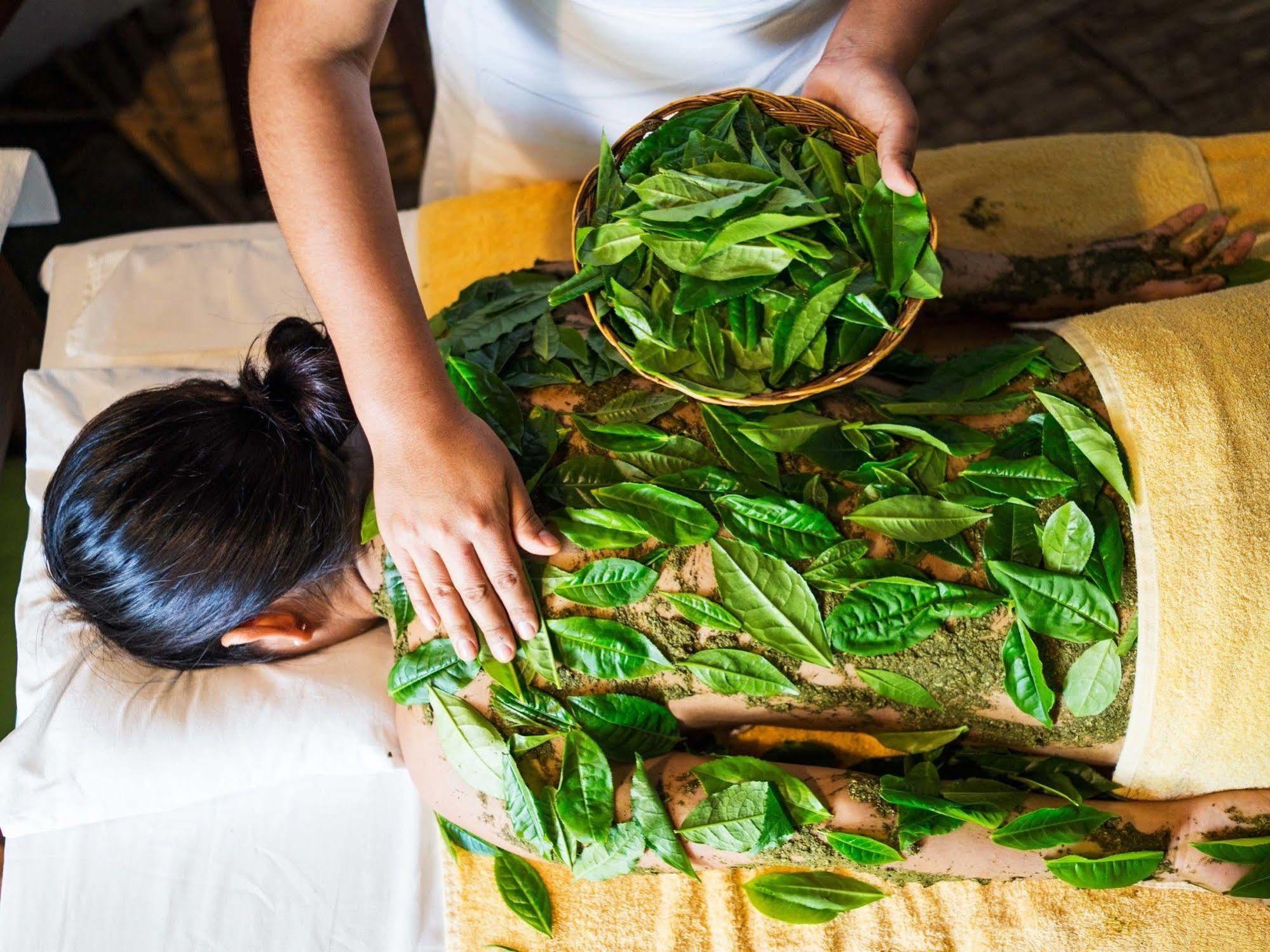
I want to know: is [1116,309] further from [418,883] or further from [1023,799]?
[418,883]

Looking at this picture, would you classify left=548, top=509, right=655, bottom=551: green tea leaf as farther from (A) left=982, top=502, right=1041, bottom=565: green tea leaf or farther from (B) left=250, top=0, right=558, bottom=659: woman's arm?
(A) left=982, top=502, right=1041, bottom=565: green tea leaf

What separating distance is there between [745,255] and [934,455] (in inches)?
11.7

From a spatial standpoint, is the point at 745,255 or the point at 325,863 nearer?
the point at 745,255

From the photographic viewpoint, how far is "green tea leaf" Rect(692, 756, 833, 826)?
3.43ft

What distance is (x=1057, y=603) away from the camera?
0.97 metres

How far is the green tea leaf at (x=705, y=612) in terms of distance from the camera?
99 cm

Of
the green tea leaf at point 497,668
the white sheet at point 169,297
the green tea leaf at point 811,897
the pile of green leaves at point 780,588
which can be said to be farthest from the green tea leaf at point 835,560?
the white sheet at point 169,297

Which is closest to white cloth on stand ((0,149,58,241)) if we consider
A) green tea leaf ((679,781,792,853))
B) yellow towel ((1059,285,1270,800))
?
green tea leaf ((679,781,792,853))

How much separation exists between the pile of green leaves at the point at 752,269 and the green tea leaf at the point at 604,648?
267 millimetres

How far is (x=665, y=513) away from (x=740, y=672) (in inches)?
7.3

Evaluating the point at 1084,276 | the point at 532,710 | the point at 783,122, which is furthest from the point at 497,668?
the point at 1084,276

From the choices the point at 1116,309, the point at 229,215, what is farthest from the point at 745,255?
the point at 229,215

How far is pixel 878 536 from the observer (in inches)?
39.6

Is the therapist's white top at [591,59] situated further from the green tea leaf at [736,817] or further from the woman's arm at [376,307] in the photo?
the green tea leaf at [736,817]
